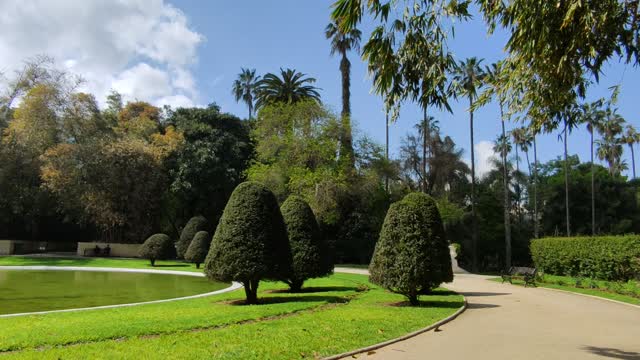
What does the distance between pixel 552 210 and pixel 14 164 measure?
50623mm

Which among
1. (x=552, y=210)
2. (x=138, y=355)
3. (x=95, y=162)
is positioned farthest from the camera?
(x=552, y=210)

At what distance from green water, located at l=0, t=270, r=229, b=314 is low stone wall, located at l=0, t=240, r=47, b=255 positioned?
1678cm

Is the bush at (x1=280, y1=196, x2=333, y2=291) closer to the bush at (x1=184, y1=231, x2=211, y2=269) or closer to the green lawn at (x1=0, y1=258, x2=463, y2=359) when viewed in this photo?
the green lawn at (x1=0, y1=258, x2=463, y2=359)

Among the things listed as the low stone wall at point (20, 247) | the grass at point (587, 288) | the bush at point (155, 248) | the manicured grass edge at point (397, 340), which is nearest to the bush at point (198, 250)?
the bush at point (155, 248)

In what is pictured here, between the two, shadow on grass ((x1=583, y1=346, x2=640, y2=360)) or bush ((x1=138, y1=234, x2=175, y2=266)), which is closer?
shadow on grass ((x1=583, y1=346, x2=640, y2=360))

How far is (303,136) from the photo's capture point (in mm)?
38625

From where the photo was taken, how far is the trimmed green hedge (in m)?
20.6

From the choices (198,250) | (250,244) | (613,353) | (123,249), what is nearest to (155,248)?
(198,250)

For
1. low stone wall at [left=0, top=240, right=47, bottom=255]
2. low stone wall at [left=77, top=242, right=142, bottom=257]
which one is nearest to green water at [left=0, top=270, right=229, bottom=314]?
low stone wall at [left=77, top=242, right=142, bottom=257]

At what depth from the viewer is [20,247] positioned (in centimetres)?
4350

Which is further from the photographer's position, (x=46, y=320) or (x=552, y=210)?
(x=552, y=210)

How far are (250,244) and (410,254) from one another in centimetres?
415

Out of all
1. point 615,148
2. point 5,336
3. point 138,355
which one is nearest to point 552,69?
point 138,355

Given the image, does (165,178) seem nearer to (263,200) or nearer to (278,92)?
(278,92)
